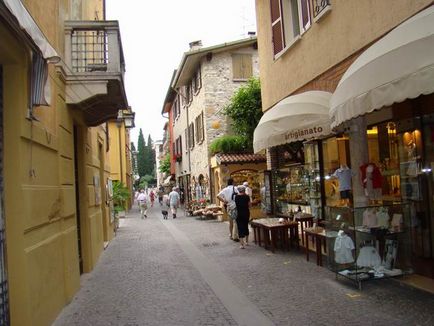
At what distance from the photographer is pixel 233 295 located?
752 centimetres

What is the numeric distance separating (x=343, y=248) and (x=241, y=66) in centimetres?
1961

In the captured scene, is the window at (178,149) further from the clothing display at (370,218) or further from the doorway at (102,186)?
the clothing display at (370,218)

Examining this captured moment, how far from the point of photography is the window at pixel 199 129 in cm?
2695

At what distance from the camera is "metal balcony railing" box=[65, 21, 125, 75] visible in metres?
8.52

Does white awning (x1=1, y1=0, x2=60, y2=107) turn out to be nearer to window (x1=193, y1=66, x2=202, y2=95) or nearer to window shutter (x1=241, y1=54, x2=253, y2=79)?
window shutter (x1=241, y1=54, x2=253, y2=79)

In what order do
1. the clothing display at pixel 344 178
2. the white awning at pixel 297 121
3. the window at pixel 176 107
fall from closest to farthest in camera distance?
the white awning at pixel 297 121
the clothing display at pixel 344 178
the window at pixel 176 107

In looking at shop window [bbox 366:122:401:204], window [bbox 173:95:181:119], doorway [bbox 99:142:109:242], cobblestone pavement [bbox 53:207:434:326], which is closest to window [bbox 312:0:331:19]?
shop window [bbox 366:122:401:204]

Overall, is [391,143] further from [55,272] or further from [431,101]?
[55,272]

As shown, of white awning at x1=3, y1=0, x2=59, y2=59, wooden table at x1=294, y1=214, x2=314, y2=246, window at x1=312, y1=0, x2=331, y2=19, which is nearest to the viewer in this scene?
white awning at x1=3, y1=0, x2=59, y2=59

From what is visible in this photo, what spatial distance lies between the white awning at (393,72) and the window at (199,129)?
20023 mm

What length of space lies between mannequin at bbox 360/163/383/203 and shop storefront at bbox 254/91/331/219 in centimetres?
115

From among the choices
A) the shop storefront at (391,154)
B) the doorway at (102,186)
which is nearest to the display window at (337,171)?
the shop storefront at (391,154)

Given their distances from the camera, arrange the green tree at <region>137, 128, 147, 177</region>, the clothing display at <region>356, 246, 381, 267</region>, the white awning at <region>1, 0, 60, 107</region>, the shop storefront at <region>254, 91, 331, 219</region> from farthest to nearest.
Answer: the green tree at <region>137, 128, 147, 177</region> → the shop storefront at <region>254, 91, 331, 219</region> → the clothing display at <region>356, 246, 381, 267</region> → the white awning at <region>1, 0, 60, 107</region>

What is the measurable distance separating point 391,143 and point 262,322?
4.57 meters
